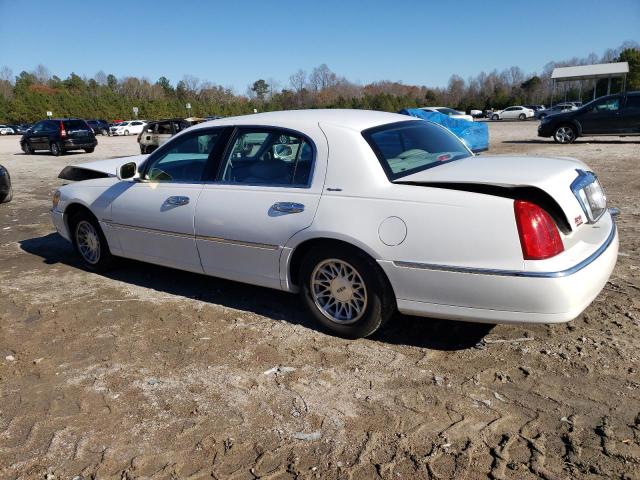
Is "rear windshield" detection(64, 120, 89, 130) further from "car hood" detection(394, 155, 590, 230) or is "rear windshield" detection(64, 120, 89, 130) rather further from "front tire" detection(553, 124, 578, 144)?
"car hood" detection(394, 155, 590, 230)

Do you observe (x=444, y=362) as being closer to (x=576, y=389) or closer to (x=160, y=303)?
(x=576, y=389)

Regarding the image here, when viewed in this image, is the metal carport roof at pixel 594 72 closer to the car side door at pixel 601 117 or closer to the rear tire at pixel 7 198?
the car side door at pixel 601 117

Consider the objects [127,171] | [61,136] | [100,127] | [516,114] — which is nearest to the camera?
[127,171]

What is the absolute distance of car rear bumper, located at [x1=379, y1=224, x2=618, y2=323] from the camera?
10.1 feet

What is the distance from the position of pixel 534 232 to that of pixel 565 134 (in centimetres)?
1851

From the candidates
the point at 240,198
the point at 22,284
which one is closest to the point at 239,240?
the point at 240,198

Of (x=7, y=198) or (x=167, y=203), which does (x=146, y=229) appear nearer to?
(x=167, y=203)

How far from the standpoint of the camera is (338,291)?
3871 mm

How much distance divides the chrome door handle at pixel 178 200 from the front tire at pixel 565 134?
1810 cm

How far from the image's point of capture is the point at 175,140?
15.9 ft

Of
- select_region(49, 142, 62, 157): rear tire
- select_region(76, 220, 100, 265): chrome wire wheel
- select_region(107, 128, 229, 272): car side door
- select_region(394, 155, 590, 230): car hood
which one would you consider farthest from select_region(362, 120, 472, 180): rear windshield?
select_region(49, 142, 62, 157): rear tire

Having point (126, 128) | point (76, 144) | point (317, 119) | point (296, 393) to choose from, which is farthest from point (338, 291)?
point (126, 128)

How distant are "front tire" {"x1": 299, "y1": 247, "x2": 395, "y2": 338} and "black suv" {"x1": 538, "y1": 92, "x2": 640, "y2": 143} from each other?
17.7m

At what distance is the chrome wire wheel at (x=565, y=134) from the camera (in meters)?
19.4
